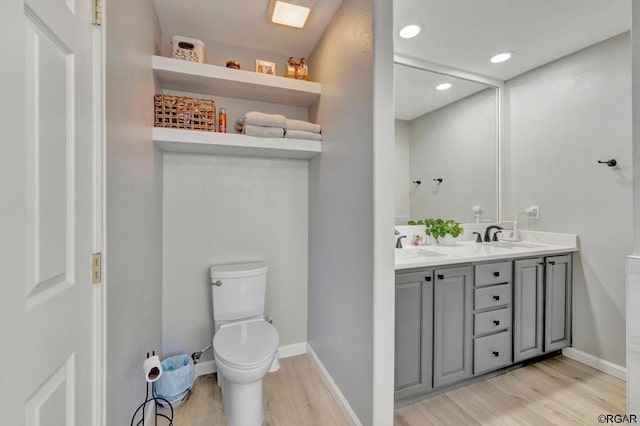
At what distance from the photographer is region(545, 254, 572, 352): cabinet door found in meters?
2.08

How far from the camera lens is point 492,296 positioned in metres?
1.84

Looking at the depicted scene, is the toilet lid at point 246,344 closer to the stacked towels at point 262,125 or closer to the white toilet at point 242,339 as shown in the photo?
the white toilet at point 242,339

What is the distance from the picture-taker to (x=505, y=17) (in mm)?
1796

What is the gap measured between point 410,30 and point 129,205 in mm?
2046

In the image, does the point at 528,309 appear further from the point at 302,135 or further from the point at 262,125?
the point at 262,125

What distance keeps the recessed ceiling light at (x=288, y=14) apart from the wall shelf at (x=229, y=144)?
0.75m

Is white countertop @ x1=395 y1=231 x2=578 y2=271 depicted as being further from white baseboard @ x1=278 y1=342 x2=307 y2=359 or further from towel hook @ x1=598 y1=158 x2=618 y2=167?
white baseboard @ x1=278 y1=342 x2=307 y2=359

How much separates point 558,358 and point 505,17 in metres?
2.58

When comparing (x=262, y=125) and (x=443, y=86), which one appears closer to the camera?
(x=262, y=125)

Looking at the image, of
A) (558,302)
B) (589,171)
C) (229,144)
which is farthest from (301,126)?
(558,302)
